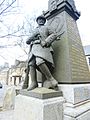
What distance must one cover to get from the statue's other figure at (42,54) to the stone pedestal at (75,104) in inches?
12.8

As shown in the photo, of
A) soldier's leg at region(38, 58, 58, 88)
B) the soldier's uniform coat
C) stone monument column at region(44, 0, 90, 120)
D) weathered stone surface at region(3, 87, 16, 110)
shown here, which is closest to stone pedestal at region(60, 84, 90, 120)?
stone monument column at region(44, 0, 90, 120)

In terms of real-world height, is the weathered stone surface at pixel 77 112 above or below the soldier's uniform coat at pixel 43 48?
below

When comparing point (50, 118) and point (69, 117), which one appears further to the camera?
point (69, 117)

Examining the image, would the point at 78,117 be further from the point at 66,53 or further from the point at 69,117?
the point at 66,53

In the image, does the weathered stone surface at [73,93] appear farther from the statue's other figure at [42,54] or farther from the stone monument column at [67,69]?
the statue's other figure at [42,54]

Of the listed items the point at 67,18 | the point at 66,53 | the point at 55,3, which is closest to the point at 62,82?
the point at 66,53

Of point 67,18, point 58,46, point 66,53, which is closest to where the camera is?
point 66,53

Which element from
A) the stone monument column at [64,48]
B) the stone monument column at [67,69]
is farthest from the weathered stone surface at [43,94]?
the stone monument column at [64,48]

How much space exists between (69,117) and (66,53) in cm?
150

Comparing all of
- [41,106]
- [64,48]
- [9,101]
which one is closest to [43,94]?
[41,106]

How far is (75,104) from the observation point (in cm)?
273

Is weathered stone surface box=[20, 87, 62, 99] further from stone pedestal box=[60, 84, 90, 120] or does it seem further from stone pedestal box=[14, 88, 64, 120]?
stone pedestal box=[60, 84, 90, 120]

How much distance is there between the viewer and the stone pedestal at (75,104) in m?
2.53

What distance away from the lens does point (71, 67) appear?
3.05 metres
